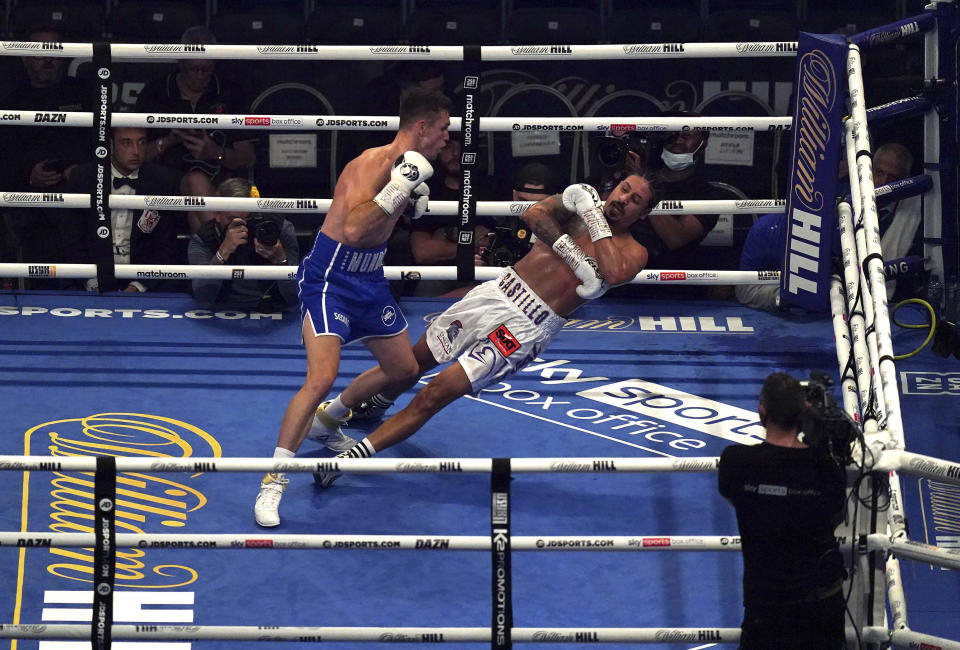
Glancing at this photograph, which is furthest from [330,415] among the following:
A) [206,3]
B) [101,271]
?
[206,3]

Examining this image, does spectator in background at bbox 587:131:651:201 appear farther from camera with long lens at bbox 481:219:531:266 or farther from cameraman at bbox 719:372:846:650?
cameraman at bbox 719:372:846:650

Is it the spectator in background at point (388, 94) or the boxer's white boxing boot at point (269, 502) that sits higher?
the spectator in background at point (388, 94)

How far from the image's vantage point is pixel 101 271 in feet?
22.0

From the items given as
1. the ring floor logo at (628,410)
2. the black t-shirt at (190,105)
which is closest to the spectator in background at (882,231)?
the ring floor logo at (628,410)

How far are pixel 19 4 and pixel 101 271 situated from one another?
3.24m

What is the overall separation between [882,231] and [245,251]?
11.0 ft

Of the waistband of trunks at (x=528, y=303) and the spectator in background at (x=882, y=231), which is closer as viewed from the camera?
the waistband of trunks at (x=528, y=303)

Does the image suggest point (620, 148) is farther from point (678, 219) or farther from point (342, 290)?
point (342, 290)

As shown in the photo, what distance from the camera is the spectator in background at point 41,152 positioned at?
7.65 m

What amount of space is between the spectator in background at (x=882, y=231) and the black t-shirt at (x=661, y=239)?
39 centimetres

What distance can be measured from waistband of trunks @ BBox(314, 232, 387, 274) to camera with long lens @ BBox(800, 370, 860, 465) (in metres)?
2.31

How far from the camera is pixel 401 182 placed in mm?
5363

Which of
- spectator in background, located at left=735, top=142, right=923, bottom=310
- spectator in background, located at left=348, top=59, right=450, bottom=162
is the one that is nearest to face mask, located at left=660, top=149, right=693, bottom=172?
spectator in background, located at left=735, top=142, right=923, bottom=310

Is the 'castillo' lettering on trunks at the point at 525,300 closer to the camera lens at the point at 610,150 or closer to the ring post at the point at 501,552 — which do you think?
the camera lens at the point at 610,150
